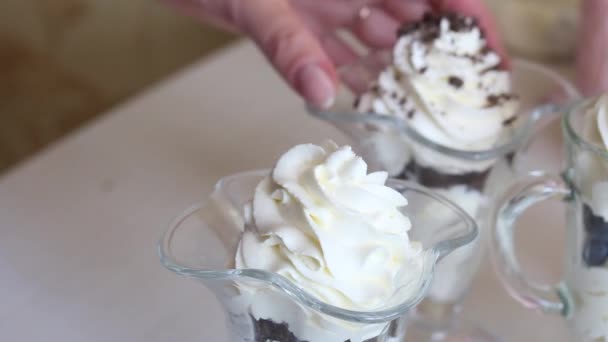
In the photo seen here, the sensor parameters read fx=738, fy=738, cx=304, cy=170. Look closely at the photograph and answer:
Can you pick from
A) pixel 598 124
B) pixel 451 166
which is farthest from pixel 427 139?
pixel 598 124

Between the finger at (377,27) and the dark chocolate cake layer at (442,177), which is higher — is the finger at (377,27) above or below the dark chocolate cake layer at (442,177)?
above

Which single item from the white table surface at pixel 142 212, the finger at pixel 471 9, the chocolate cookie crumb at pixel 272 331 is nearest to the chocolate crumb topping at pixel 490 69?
the finger at pixel 471 9

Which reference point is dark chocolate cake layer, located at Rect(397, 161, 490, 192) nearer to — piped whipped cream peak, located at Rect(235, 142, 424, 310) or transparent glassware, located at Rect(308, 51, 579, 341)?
transparent glassware, located at Rect(308, 51, 579, 341)

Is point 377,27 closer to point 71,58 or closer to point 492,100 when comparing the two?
point 492,100

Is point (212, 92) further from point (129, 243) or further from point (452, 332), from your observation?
point (452, 332)

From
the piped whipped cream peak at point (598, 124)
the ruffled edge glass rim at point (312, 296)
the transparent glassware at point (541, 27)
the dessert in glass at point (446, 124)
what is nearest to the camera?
the ruffled edge glass rim at point (312, 296)

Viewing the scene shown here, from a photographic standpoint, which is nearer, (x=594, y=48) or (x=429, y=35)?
(x=429, y=35)

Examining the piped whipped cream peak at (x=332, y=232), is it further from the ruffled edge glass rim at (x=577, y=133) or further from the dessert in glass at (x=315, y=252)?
the ruffled edge glass rim at (x=577, y=133)

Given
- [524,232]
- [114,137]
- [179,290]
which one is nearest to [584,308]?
[524,232]
